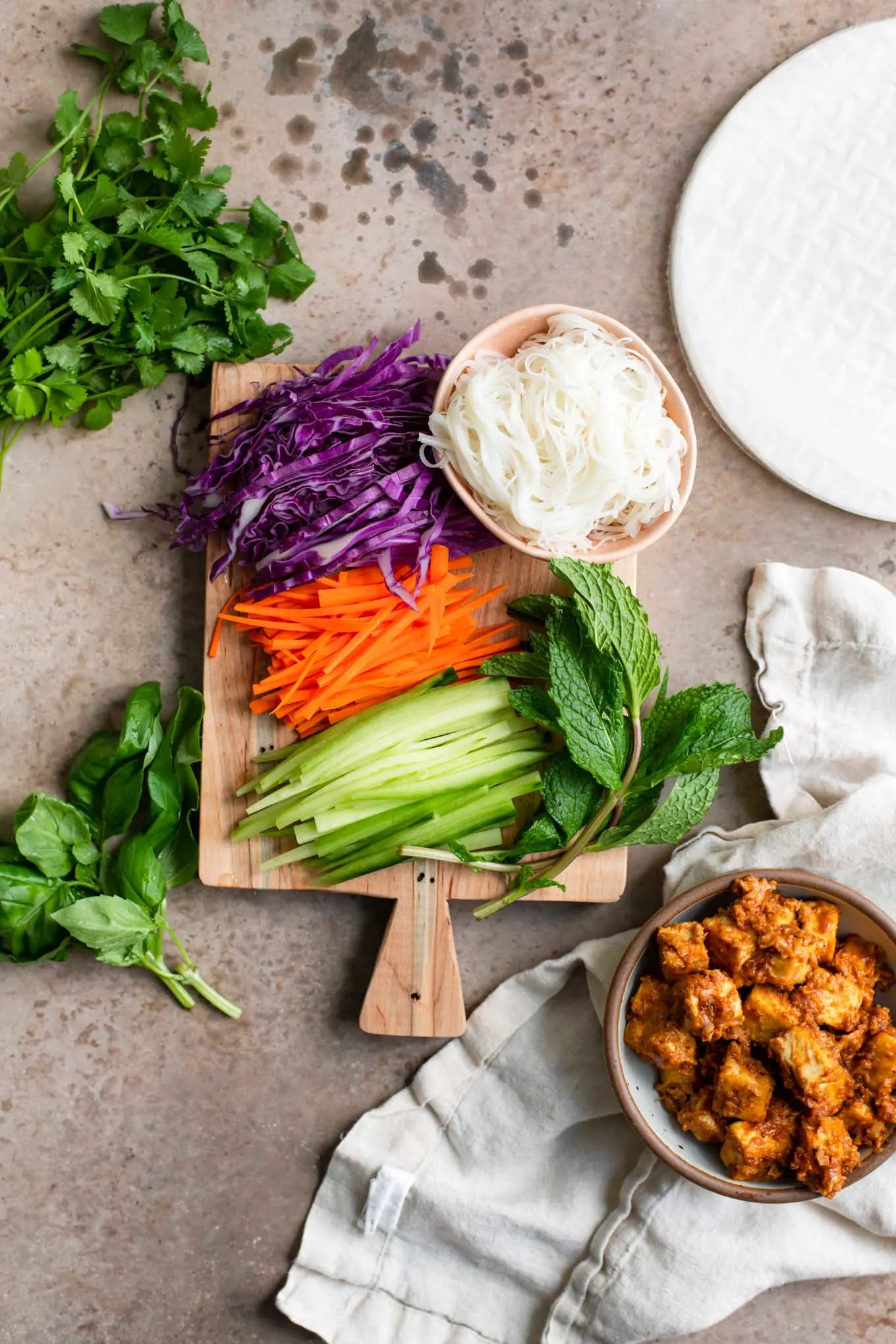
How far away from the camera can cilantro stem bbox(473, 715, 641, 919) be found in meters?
1.98

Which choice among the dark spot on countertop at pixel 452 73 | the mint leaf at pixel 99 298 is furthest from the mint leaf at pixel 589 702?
the dark spot on countertop at pixel 452 73

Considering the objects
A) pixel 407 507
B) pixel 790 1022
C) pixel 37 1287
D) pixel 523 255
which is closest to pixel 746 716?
pixel 790 1022

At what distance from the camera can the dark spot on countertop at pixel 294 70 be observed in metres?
2.23

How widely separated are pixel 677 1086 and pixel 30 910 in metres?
1.32

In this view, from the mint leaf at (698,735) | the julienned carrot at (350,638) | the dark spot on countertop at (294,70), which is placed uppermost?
the dark spot on countertop at (294,70)

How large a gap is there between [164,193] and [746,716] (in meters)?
1.57

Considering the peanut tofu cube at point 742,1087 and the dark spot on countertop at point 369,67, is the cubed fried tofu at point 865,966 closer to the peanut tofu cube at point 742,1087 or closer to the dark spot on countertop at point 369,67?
the peanut tofu cube at point 742,1087

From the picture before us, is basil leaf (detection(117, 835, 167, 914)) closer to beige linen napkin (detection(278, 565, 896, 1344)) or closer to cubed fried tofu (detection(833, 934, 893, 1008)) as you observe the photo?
beige linen napkin (detection(278, 565, 896, 1344))

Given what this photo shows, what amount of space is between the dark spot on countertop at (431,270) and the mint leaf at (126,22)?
0.71m

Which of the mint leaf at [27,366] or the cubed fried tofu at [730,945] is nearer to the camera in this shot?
the cubed fried tofu at [730,945]

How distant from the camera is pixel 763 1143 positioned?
1.89 m

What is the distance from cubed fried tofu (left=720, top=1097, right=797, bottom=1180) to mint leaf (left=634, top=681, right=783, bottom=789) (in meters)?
0.63

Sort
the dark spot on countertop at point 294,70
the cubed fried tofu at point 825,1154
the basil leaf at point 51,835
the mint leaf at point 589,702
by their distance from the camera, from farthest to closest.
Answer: the dark spot on countertop at point 294,70 → the basil leaf at point 51,835 → the mint leaf at point 589,702 → the cubed fried tofu at point 825,1154

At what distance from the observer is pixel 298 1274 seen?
7.37ft
